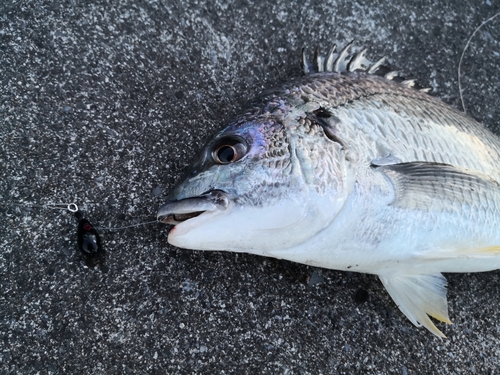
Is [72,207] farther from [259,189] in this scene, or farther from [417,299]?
[417,299]

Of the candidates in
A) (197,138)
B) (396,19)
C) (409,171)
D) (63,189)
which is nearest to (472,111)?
(396,19)

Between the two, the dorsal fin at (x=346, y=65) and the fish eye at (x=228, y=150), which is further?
the dorsal fin at (x=346, y=65)

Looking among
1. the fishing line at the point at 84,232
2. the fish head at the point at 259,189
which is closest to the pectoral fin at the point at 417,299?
the fish head at the point at 259,189

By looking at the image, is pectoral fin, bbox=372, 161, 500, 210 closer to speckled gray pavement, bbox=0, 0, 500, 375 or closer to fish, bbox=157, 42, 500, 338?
fish, bbox=157, 42, 500, 338

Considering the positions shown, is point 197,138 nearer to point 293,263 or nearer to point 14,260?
point 293,263

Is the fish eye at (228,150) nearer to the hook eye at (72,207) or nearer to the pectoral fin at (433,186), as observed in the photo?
the pectoral fin at (433,186)

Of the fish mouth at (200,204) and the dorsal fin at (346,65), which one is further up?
the dorsal fin at (346,65)
